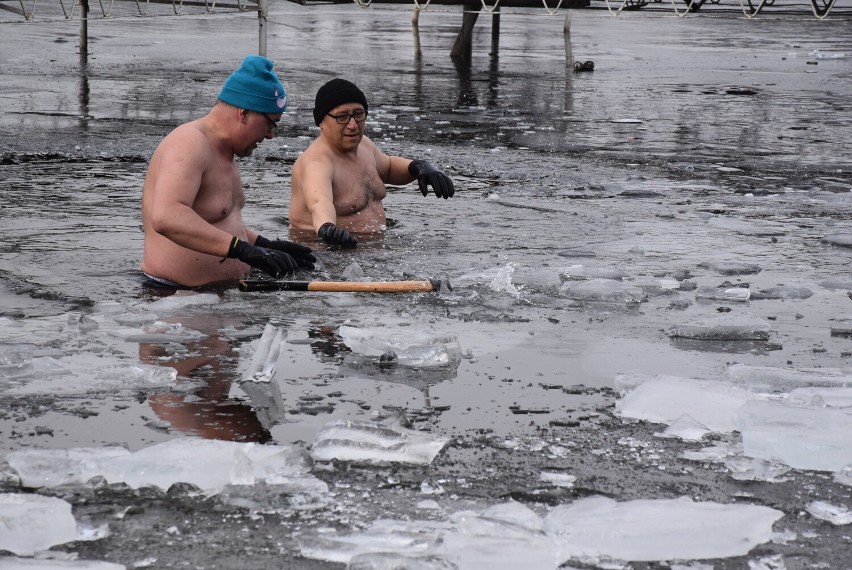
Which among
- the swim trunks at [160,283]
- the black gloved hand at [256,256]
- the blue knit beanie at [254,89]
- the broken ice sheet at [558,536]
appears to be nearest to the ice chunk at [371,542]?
the broken ice sheet at [558,536]

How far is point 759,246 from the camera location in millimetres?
6812

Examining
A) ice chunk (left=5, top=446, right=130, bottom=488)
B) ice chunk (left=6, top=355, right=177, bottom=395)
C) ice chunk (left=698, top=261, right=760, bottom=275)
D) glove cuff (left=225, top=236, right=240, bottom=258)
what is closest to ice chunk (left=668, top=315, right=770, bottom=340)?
ice chunk (left=698, top=261, right=760, bottom=275)

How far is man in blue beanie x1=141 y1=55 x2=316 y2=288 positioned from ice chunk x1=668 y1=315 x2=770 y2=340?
1.72m

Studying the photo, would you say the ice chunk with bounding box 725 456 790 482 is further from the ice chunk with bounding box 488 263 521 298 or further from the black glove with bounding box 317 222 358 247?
the black glove with bounding box 317 222 358 247

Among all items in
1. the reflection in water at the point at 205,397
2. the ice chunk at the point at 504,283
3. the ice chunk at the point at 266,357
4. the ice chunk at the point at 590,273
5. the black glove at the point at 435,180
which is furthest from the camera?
the black glove at the point at 435,180

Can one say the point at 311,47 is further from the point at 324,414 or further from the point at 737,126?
the point at 324,414

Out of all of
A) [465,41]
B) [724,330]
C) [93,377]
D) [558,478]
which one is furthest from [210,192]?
[465,41]

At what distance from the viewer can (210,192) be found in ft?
18.3

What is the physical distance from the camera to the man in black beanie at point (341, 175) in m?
6.80

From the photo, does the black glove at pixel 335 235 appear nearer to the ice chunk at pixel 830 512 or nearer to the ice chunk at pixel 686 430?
the ice chunk at pixel 686 430

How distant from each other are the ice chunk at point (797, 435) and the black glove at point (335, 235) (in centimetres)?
292

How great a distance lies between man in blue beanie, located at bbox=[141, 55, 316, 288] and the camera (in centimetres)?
529

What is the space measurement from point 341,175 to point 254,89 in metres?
1.72

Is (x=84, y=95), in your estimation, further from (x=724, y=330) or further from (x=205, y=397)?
(x=205, y=397)
